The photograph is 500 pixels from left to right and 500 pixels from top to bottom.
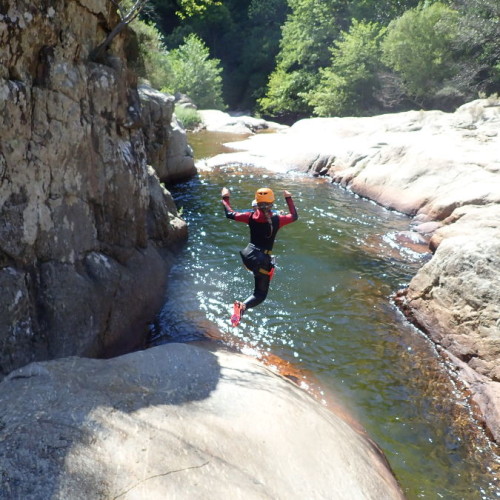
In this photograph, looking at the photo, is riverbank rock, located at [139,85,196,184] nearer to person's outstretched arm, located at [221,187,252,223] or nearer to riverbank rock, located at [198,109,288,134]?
person's outstretched arm, located at [221,187,252,223]

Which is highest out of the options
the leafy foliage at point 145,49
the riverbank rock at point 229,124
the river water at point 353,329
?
the leafy foliage at point 145,49

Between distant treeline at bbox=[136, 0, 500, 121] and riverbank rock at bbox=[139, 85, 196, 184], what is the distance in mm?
3526

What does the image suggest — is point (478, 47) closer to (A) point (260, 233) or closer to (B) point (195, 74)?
(B) point (195, 74)

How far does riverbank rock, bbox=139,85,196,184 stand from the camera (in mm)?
14680

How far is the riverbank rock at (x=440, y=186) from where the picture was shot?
6691mm

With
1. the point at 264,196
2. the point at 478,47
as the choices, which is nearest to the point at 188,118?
the point at 478,47

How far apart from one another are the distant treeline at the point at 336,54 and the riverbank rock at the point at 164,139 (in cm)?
353

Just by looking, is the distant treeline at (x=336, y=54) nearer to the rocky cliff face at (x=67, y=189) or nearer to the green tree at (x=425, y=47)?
the green tree at (x=425, y=47)

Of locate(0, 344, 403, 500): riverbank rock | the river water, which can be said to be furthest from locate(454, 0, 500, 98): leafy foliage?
locate(0, 344, 403, 500): riverbank rock

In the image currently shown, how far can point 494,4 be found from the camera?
2606 centimetres

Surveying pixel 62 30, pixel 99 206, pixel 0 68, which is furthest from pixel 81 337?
pixel 62 30

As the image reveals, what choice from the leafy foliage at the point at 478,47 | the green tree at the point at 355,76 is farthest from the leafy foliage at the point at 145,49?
the leafy foliage at the point at 478,47

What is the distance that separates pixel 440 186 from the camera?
46.9ft

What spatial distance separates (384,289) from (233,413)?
5.89m
